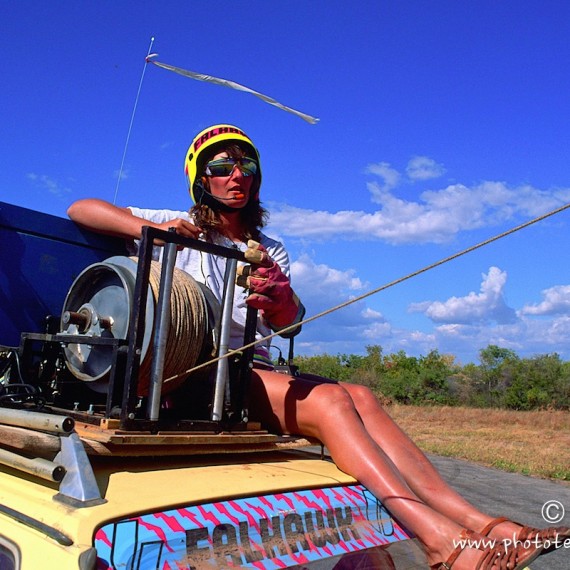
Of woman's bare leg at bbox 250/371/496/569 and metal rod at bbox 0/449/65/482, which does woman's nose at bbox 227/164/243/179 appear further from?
metal rod at bbox 0/449/65/482

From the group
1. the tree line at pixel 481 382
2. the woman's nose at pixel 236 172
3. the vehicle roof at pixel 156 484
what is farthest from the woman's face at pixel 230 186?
the tree line at pixel 481 382

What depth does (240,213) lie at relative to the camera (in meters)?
3.65

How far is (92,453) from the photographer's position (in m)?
1.93

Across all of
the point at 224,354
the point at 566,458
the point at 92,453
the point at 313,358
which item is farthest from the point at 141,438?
the point at 313,358

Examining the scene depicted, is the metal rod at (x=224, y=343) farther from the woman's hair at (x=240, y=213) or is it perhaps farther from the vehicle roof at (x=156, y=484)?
the woman's hair at (x=240, y=213)

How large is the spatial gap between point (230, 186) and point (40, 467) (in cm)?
203

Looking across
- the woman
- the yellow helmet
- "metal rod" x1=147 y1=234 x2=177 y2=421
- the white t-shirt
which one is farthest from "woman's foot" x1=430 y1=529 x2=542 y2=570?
the yellow helmet

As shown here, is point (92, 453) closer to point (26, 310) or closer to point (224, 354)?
point (224, 354)

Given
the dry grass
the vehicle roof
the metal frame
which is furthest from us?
the dry grass

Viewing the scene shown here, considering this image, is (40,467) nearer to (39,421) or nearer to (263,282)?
(39,421)

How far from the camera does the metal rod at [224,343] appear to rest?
245 centimetres

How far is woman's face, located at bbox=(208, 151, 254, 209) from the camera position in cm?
340

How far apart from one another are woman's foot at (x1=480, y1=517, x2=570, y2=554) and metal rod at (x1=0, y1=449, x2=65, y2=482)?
53.3 inches

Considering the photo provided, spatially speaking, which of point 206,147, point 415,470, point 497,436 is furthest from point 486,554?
point 497,436
